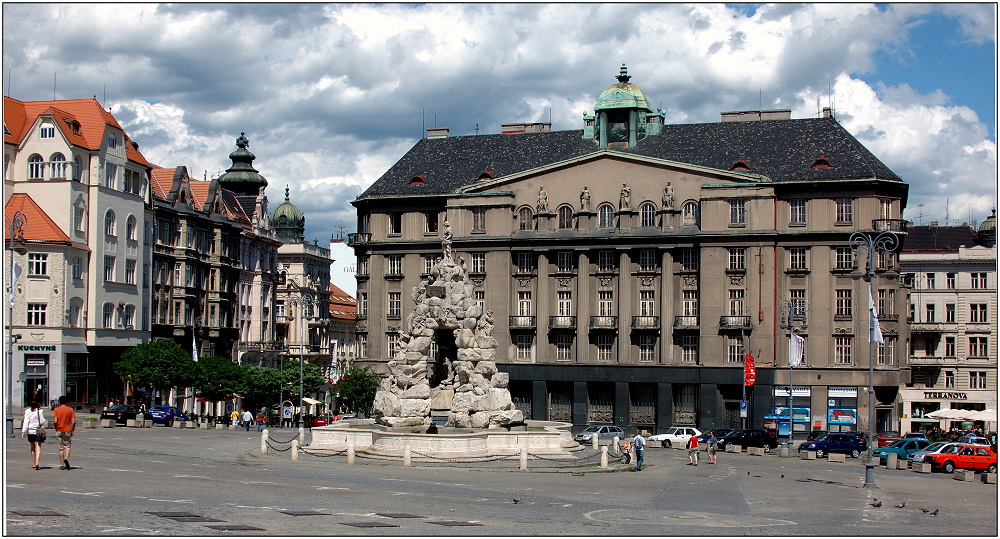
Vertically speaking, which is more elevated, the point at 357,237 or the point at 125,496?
the point at 357,237

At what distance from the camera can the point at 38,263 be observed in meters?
75.3

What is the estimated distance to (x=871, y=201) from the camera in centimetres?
7906

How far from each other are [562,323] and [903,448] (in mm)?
30338

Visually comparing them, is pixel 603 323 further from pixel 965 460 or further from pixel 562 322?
pixel 965 460

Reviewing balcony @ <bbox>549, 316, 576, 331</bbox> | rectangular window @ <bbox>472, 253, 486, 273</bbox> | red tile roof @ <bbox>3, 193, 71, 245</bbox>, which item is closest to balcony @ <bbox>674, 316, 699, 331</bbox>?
balcony @ <bbox>549, 316, 576, 331</bbox>

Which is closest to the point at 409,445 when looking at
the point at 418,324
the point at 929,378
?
the point at 418,324

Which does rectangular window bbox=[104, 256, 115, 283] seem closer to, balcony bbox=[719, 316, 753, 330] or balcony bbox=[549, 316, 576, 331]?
balcony bbox=[549, 316, 576, 331]

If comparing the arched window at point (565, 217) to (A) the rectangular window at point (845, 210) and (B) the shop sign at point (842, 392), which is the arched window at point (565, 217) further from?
(B) the shop sign at point (842, 392)

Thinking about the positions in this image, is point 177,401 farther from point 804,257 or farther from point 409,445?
point 409,445

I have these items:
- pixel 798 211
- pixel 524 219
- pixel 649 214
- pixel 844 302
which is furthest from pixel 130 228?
pixel 844 302

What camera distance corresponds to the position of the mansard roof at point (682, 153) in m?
81.4

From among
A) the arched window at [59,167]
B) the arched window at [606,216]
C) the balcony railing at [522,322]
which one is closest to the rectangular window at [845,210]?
the arched window at [606,216]

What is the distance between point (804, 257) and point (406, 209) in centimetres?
2671

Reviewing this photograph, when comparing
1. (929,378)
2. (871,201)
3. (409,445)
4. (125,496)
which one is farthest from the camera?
(929,378)
